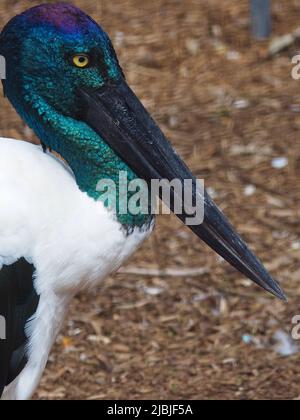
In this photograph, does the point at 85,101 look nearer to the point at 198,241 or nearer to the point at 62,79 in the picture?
the point at 62,79

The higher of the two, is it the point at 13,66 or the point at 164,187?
the point at 13,66

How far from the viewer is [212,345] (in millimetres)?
4691

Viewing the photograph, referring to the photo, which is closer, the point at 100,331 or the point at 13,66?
the point at 13,66

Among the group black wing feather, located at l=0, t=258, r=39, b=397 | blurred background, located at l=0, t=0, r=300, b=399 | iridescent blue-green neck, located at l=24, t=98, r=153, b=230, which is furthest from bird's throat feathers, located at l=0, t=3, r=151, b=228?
blurred background, located at l=0, t=0, r=300, b=399

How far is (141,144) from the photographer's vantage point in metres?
3.40

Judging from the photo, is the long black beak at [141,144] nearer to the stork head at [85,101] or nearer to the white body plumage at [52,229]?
the stork head at [85,101]

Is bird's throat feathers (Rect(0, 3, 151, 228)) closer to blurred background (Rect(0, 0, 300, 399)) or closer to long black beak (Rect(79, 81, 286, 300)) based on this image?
long black beak (Rect(79, 81, 286, 300))

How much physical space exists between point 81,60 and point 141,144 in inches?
13.2

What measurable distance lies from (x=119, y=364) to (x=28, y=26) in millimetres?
1846

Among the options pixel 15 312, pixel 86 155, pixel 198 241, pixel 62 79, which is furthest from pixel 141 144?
pixel 198 241

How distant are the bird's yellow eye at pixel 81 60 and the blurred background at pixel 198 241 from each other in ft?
5.47
